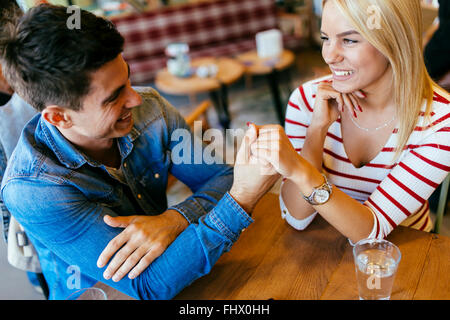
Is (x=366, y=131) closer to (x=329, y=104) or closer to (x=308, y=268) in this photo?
(x=329, y=104)

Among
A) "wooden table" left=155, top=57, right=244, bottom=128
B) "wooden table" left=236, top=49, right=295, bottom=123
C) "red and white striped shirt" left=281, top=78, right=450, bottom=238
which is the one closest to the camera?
"red and white striped shirt" left=281, top=78, right=450, bottom=238

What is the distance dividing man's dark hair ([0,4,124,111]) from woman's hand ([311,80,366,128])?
0.62 m

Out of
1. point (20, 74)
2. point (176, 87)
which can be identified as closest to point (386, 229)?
point (20, 74)

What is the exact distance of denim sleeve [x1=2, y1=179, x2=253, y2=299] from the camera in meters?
1.00

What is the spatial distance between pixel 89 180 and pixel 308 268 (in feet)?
2.11

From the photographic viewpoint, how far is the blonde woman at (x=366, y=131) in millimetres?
1045

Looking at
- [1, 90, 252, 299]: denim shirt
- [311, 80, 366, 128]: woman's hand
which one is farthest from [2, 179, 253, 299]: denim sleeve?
[311, 80, 366, 128]: woman's hand

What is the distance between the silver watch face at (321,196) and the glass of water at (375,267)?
0.50ft

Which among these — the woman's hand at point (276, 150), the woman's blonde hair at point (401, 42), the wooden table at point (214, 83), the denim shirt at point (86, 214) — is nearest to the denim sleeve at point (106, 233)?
the denim shirt at point (86, 214)

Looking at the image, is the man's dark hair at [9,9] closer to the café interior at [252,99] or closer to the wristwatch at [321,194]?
the café interior at [252,99]

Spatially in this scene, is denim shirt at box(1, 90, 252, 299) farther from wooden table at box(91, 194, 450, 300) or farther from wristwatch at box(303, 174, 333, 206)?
wristwatch at box(303, 174, 333, 206)

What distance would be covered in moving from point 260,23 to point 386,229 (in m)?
4.33

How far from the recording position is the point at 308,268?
101 cm

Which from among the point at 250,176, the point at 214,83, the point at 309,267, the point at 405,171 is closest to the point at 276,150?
the point at 250,176
